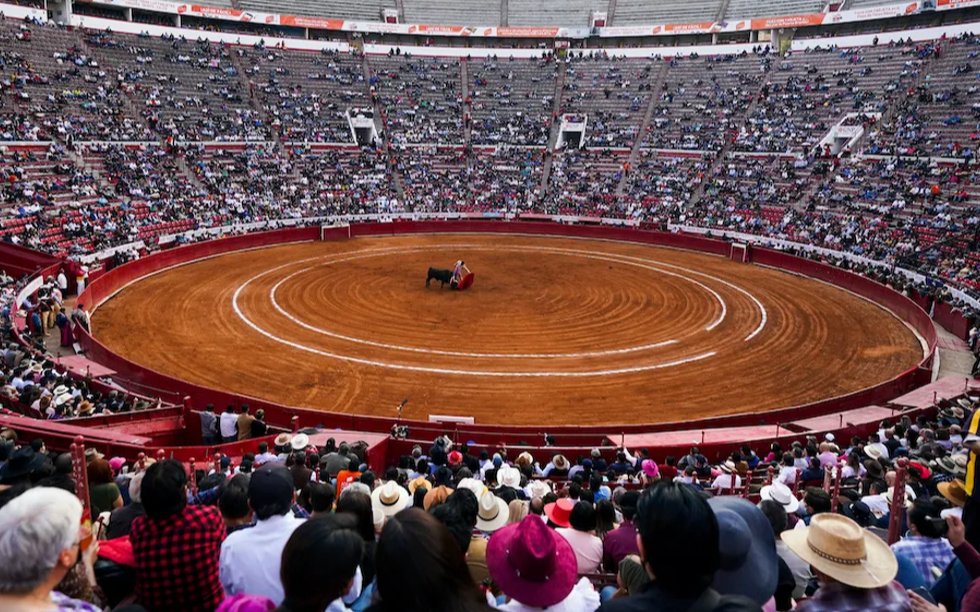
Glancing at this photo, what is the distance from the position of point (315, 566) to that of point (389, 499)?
13.8 feet

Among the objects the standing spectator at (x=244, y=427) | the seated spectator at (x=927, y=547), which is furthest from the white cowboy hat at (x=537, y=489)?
the standing spectator at (x=244, y=427)

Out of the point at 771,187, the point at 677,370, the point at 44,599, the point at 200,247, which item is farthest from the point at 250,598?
the point at 771,187

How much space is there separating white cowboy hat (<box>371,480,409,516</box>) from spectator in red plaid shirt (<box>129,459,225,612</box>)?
2.82 m

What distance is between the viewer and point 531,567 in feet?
13.8

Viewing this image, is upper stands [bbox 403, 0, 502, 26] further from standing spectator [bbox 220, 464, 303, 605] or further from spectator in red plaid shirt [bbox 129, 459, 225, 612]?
spectator in red plaid shirt [bbox 129, 459, 225, 612]

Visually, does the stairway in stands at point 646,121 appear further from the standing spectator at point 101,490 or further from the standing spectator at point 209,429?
the standing spectator at point 101,490

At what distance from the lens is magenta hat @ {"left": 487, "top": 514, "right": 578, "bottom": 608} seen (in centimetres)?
418

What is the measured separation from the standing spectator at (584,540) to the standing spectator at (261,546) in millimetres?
2828

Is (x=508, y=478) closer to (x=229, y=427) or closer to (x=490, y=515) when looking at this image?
(x=490, y=515)

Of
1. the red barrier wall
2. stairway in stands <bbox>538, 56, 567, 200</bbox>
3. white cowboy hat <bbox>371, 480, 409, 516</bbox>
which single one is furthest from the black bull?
stairway in stands <bbox>538, 56, 567, 200</bbox>

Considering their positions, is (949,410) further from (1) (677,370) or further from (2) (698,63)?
(2) (698,63)

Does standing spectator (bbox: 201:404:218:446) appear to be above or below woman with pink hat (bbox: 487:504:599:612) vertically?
below

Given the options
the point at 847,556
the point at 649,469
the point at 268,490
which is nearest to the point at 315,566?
the point at 268,490

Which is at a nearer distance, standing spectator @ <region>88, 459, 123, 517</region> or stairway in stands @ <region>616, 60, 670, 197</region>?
standing spectator @ <region>88, 459, 123, 517</region>
